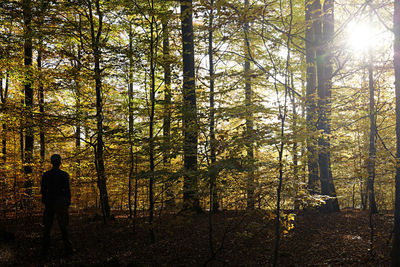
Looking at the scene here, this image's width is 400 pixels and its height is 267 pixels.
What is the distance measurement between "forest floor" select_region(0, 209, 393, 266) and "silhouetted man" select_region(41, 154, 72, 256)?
387mm

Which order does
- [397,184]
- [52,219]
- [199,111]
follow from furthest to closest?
1. [199,111]
2. [52,219]
3. [397,184]

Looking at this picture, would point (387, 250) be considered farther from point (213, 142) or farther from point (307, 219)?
point (213, 142)

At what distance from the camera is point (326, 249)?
530 centimetres

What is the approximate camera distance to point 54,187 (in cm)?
480

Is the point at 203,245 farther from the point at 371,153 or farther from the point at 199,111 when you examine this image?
the point at 371,153

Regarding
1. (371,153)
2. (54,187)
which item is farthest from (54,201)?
(371,153)

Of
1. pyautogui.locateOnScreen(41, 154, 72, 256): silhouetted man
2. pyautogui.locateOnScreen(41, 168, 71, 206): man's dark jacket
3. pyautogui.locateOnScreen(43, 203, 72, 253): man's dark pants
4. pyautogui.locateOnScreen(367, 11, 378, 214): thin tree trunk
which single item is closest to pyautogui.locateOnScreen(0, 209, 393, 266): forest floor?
pyautogui.locateOnScreen(43, 203, 72, 253): man's dark pants

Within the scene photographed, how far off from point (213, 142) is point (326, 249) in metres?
3.79

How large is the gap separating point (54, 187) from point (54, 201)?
285 millimetres

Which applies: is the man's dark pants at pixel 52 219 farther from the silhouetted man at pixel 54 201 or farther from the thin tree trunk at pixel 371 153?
the thin tree trunk at pixel 371 153

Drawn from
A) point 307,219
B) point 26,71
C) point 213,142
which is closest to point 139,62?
point 213,142

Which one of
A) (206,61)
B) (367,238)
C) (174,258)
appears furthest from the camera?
(206,61)

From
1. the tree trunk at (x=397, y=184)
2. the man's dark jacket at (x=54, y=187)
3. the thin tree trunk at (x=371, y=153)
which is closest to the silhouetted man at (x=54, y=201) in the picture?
the man's dark jacket at (x=54, y=187)

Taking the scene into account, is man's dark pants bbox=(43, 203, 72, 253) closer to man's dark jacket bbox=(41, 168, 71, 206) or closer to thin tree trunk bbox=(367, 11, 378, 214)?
man's dark jacket bbox=(41, 168, 71, 206)
